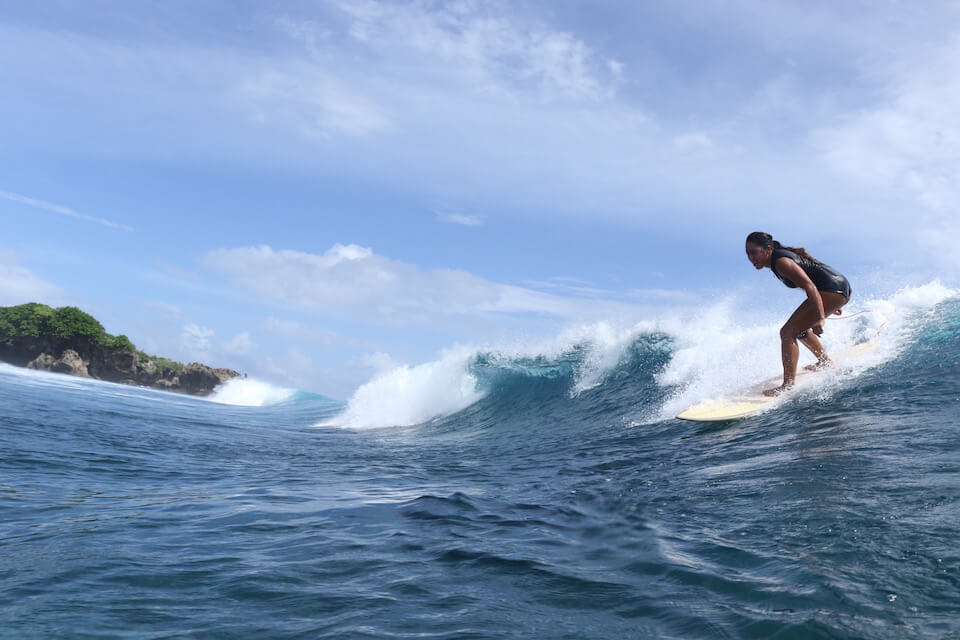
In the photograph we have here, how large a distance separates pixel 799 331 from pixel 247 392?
57.7 m

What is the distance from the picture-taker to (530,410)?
49.6 ft

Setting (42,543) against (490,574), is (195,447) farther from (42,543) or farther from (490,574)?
(490,574)

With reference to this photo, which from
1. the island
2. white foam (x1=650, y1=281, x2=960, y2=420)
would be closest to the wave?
white foam (x1=650, y1=281, x2=960, y2=420)

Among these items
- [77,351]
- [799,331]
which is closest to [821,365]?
[799,331]

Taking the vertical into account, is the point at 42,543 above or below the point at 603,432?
below

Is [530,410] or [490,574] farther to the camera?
[530,410]

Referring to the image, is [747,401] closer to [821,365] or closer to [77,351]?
[821,365]

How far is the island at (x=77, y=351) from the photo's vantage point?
56.9 m

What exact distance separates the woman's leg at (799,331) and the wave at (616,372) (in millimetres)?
468

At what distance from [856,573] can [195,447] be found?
985 cm

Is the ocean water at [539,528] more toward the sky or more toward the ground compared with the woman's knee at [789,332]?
more toward the ground

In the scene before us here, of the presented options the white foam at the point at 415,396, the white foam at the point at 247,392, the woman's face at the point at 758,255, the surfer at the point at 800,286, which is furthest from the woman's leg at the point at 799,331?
the white foam at the point at 247,392

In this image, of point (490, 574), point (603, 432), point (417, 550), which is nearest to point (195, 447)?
point (603, 432)

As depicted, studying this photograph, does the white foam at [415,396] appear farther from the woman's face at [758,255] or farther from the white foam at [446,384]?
the woman's face at [758,255]
